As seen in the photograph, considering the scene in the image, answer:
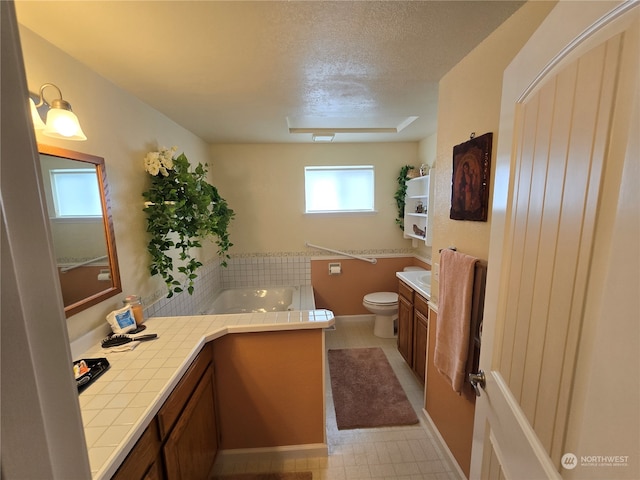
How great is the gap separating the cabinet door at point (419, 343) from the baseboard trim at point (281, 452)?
0.96 meters

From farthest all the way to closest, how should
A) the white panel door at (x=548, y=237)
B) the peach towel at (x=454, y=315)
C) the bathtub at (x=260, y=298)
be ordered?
the bathtub at (x=260, y=298), the peach towel at (x=454, y=315), the white panel door at (x=548, y=237)

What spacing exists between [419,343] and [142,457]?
191 centimetres

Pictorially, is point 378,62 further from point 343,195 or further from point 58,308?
point 343,195

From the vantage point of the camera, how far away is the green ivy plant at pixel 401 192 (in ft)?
10.8

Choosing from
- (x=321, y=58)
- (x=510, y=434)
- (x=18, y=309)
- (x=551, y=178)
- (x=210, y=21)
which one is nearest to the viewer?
(x=18, y=309)

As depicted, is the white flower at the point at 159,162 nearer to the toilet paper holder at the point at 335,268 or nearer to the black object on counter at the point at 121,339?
the black object on counter at the point at 121,339

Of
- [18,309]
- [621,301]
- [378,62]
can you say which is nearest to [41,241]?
[18,309]

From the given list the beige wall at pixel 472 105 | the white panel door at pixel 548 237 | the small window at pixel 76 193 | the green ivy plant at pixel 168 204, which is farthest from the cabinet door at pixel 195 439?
the beige wall at pixel 472 105

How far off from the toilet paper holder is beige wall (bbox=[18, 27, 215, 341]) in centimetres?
199

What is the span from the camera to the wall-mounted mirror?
46.4 inches

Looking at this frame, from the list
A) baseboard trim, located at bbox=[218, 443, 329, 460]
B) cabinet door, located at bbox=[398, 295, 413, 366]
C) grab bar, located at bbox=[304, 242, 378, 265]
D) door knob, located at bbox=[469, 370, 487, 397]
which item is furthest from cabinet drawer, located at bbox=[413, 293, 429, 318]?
grab bar, located at bbox=[304, 242, 378, 265]

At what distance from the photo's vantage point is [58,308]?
1.18ft

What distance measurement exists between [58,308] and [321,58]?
147 cm

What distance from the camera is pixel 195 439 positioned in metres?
1.29
